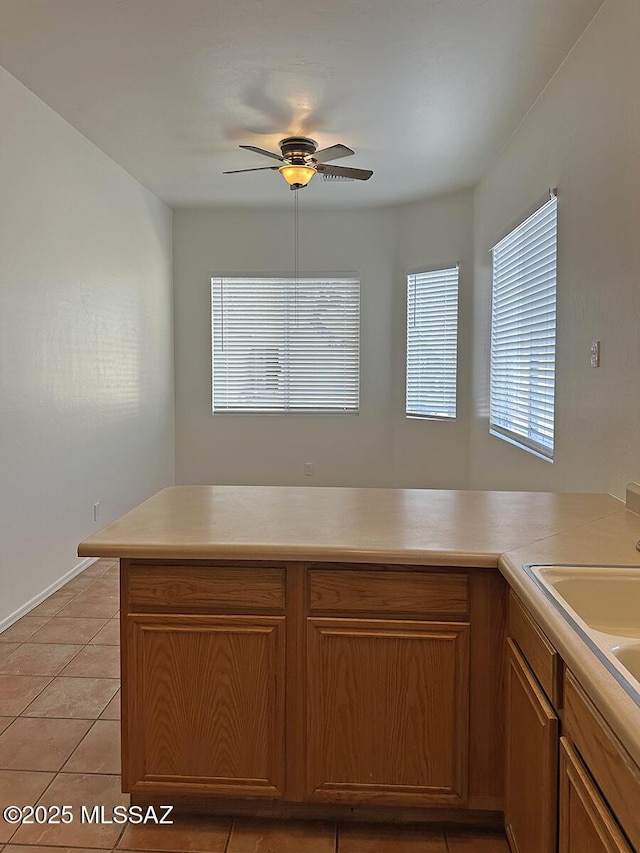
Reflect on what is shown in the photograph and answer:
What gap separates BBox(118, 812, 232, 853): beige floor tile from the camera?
189 centimetres

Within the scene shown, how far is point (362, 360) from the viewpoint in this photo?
21.0 ft

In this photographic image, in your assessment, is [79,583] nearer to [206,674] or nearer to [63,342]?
[63,342]

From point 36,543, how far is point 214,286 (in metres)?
3.35

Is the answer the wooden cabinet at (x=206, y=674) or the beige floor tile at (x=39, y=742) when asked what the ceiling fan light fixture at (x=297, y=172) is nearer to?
the wooden cabinet at (x=206, y=674)

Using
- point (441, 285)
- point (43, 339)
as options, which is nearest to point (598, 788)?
point (43, 339)

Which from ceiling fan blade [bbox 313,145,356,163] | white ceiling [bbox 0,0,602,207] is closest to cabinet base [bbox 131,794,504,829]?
white ceiling [bbox 0,0,602,207]

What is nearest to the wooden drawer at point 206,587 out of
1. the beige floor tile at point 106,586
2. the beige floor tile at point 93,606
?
the beige floor tile at point 93,606

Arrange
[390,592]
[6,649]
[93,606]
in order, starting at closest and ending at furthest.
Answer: [390,592] < [6,649] < [93,606]

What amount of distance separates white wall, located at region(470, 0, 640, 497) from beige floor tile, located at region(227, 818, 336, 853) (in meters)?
1.57

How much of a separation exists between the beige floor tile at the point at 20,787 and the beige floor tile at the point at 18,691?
43cm

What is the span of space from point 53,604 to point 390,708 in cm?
263

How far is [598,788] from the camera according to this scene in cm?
113

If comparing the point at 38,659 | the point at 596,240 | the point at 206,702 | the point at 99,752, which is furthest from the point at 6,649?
the point at 596,240

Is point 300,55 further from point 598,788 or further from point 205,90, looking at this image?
point 598,788
